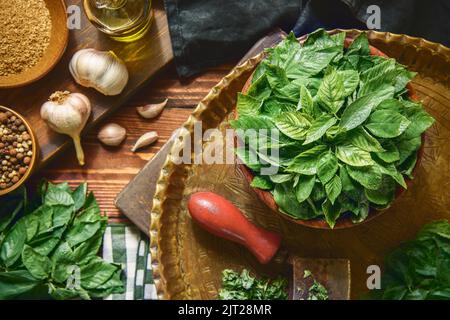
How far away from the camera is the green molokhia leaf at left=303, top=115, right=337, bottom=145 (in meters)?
0.98

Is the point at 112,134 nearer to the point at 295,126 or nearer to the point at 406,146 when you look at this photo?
the point at 295,126

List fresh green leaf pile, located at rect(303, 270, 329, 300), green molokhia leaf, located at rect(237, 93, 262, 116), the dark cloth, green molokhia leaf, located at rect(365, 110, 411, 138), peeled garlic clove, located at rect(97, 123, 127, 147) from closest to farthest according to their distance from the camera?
green molokhia leaf, located at rect(365, 110, 411, 138) < green molokhia leaf, located at rect(237, 93, 262, 116) < fresh green leaf pile, located at rect(303, 270, 329, 300) < the dark cloth < peeled garlic clove, located at rect(97, 123, 127, 147)

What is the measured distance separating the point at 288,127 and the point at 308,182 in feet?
0.34

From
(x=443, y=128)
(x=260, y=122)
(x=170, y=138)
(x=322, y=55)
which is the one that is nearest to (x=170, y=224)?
(x=170, y=138)

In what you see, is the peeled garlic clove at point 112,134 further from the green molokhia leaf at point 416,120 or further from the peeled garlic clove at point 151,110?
the green molokhia leaf at point 416,120

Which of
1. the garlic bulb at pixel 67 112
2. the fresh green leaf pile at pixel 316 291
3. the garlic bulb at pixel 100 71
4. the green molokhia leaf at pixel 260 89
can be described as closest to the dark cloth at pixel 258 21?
the garlic bulb at pixel 100 71

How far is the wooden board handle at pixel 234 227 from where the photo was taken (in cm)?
121

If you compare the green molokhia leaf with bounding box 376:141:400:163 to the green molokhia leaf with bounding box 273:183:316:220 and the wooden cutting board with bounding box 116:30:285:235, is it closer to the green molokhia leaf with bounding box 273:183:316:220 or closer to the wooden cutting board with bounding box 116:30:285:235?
the green molokhia leaf with bounding box 273:183:316:220

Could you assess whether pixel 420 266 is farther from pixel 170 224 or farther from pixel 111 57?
pixel 111 57

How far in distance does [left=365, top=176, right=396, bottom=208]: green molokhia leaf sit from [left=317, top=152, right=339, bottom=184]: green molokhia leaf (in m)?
0.07

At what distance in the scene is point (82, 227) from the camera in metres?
1.43

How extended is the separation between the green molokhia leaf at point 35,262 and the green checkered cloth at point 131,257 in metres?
0.15

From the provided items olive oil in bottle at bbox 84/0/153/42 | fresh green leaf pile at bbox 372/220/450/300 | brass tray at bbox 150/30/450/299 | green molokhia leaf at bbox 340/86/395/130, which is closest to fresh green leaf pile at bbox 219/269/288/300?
brass tray at bbox 150/30/450/299

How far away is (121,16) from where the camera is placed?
56.3 inches
